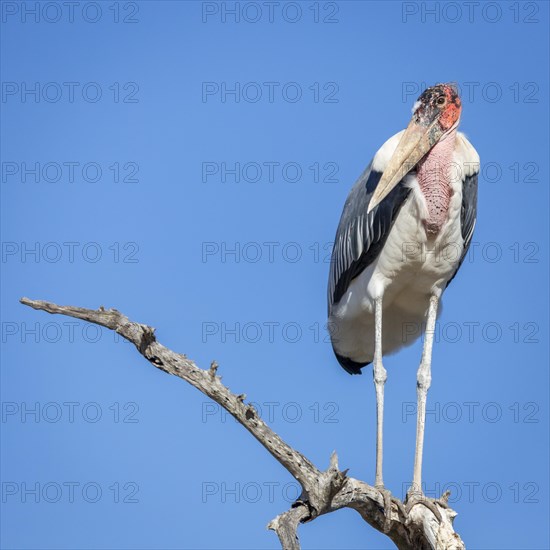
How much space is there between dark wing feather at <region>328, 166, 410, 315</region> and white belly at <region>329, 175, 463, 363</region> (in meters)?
0.05

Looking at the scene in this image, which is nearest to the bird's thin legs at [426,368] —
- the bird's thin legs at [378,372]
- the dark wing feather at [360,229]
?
the bird's thin legs at [378,372]

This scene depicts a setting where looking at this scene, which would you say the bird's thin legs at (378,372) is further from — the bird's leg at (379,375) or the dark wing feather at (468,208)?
the dark wing feather at (468,208)

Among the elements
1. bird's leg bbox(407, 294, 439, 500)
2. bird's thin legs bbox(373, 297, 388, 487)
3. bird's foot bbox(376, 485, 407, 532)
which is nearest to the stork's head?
bird's thin legs bbox(373, 297, 388, 487)

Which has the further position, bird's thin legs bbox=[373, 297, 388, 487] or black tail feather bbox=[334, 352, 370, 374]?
black tail feather bbox=[334, 352, 370, 374]

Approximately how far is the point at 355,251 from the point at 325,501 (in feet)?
8.10

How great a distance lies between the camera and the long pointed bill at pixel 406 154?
8703mm

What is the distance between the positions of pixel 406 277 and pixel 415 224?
44cm

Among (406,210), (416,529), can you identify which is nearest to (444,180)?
(406,210)

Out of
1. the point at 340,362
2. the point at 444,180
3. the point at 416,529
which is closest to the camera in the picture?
the point at 416,529

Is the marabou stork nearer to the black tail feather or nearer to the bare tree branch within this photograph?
the bare tree branch

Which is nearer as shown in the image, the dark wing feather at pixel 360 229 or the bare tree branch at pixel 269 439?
the bare tree branch at pixel 269 439

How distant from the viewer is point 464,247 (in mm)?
9000

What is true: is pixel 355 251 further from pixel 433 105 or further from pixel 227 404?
pixel 227 404

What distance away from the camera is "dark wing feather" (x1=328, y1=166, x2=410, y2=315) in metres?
8.80
